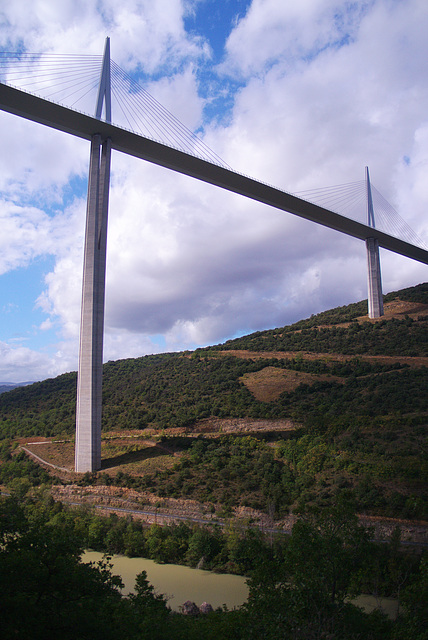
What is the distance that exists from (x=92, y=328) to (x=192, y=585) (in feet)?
40.4

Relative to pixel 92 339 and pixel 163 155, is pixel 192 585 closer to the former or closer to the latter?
pixel 92 339

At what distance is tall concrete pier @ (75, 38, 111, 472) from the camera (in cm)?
2027

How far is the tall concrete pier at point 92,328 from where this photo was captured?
20.3 meters

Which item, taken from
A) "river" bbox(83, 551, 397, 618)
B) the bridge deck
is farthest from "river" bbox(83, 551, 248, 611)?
the bridge deck

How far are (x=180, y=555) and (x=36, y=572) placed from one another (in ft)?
29.9

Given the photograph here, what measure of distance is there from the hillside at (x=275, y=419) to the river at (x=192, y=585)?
9.73 feet

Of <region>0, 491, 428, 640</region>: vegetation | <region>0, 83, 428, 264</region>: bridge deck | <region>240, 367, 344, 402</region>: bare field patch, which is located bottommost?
<region>0, 491, 428, 640</region>: vegetation

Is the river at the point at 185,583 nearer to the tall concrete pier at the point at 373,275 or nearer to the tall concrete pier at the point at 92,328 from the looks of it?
the tall concrete pier at the point at 92,328

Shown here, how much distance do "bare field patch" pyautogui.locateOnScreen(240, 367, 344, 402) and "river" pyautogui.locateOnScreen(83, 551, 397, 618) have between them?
15685mm

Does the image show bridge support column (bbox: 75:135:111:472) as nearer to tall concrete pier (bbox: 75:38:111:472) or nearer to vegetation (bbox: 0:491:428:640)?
tall concrete pier (bbox: 75:38:111:472)

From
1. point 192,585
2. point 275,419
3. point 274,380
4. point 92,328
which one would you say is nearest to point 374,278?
point 274,380

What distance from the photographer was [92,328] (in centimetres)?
2055

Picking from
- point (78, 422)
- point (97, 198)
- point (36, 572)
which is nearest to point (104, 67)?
point (97, 198)

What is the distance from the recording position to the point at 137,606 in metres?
8.12
